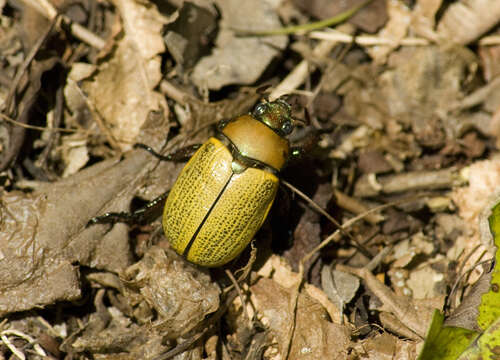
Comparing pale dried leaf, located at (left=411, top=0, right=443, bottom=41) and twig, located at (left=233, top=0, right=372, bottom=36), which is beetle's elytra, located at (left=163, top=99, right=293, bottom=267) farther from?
pale dried leaf, located at (left=411, top=0, right=443, bottom=41)

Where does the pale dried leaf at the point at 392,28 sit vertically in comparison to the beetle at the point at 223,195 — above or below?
above

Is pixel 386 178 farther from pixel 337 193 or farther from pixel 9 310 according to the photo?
pixel 9 310

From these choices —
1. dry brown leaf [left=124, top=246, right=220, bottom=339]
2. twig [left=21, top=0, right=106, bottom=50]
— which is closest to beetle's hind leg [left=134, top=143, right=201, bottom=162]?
dry brown leaf [left=124, top=246, right=220, bottom=339]

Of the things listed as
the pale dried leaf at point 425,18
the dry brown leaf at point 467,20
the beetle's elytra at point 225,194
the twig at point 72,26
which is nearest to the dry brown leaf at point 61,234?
the beetle's elytra at point 225,194

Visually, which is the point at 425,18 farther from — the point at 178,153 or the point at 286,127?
the point at 178,153

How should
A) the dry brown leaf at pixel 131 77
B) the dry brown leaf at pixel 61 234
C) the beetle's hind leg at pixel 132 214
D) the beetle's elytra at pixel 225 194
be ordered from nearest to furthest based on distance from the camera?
the beetle's elytra at pixel 225 194 → the dry brown leaf at pixel 61 234 → the beetle's hind leg at pixel 132 214 → the dry brown leaf at pixel 131 77

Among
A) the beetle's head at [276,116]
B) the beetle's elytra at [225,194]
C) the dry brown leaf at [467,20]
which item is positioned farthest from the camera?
the dry brown leaf at [467,20]

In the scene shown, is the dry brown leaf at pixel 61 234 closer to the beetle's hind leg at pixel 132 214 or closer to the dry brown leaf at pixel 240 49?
the beetle's hind leg at pixel 132 214
